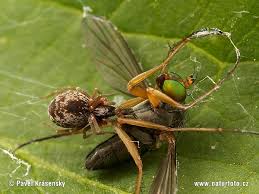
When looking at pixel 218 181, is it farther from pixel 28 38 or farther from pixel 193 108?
pixel 28 38

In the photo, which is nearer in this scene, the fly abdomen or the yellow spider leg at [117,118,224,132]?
the yellow spider leg at [117,118,224,132]

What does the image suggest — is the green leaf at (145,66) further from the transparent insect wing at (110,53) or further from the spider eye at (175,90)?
the spider eye at (175,90)

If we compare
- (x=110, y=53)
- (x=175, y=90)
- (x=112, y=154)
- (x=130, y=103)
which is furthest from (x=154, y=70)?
(x=112, y=154)

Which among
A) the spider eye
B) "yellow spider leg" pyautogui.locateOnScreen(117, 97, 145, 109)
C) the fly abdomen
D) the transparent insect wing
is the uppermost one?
the transparent insect wing

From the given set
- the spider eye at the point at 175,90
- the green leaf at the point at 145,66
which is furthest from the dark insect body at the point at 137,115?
the green leaf at the point at 145,66

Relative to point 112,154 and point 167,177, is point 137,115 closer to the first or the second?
point 112,154

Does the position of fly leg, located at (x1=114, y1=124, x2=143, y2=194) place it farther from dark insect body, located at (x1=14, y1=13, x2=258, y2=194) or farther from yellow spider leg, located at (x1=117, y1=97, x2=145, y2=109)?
yellow spider leg, located at (x1=117, y1=97, x2=145, y2=109)

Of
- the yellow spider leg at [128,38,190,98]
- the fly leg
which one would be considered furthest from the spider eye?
the fly leg

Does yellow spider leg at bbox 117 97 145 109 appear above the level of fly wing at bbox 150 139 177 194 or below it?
above
